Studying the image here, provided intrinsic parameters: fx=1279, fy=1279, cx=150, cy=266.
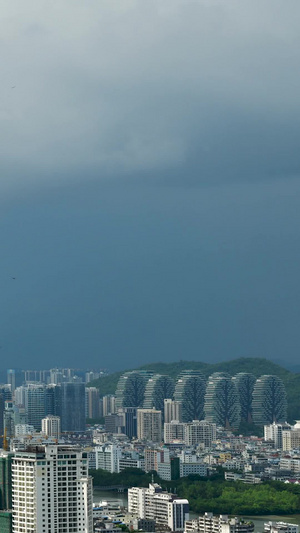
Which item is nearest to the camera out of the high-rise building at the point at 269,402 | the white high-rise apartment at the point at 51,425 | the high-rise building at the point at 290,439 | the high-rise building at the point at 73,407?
the high-rise building at the point at 290,439

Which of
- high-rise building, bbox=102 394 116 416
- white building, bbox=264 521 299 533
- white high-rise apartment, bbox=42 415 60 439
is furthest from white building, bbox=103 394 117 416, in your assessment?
white building, bbox=264 521 299 533

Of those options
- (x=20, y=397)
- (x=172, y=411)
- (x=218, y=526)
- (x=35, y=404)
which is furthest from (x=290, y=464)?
(x=20, y=397)

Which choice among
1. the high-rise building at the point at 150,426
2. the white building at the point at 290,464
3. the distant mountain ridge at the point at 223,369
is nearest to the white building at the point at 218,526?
the white building at the point at 290,464

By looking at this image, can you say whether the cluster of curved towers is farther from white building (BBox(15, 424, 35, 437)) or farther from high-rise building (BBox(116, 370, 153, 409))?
white building (BBox(15, 424, 35, 437))

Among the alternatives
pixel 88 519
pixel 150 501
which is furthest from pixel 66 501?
pixel 150 501

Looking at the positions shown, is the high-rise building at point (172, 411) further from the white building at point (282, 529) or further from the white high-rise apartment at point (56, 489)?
the white high-rise apartment at point (56, 489)

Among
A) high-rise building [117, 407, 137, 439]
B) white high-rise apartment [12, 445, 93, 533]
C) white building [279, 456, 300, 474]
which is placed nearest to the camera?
white high-rise apartment [12, 445, 93, 533]

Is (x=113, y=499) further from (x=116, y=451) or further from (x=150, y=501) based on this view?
(x=116, y=451)
